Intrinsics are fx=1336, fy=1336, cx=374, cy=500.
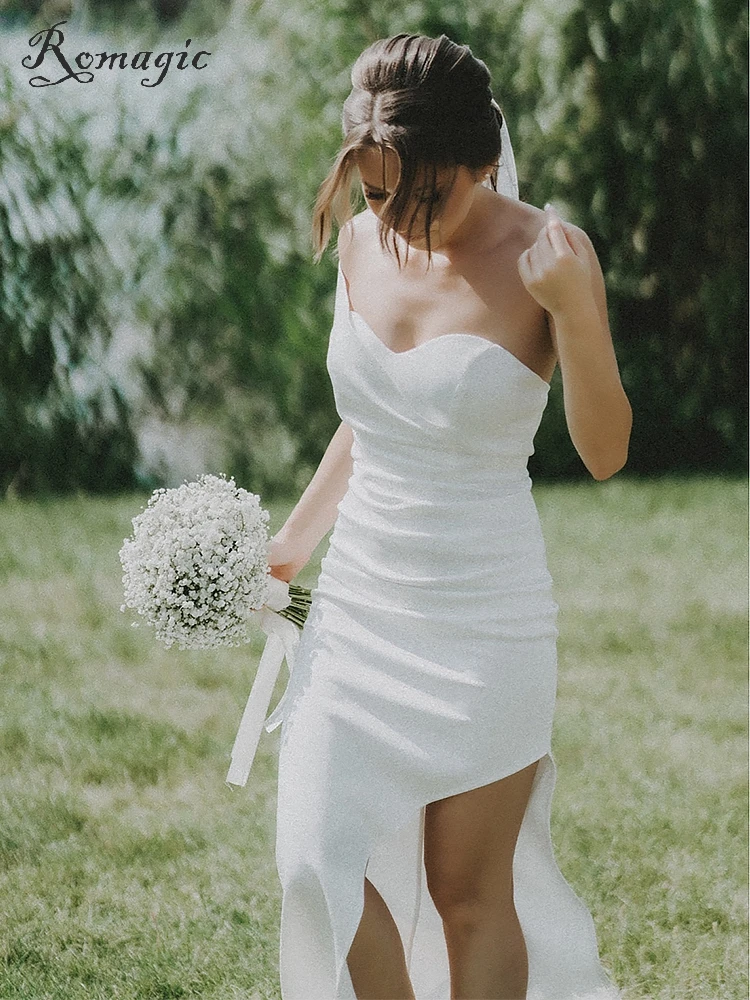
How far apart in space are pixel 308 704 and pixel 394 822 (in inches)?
9.2

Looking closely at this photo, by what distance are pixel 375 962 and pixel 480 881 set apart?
0.21 m

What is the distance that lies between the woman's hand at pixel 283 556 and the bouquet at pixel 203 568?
0.03m

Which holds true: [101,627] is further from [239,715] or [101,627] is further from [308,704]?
[308,704]

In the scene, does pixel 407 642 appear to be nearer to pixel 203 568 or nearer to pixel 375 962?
pixel 203 568

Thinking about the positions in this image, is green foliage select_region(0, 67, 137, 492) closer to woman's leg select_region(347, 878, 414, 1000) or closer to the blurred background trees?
the blurred background trees

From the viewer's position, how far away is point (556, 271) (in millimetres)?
1901

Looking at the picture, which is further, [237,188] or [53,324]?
[237,188]

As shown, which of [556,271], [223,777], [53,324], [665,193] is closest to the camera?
[556,271]

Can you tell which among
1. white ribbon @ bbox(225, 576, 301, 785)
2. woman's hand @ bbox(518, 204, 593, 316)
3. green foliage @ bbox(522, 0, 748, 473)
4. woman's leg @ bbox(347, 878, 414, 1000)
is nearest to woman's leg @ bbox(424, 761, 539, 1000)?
woman's leg @ bbox(347, 878, 414, 1000)

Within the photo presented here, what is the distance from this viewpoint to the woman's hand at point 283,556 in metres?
2.49

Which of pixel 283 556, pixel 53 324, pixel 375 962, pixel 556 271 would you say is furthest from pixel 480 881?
pixel 53 324

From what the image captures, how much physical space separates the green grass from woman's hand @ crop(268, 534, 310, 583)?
3.42 feet

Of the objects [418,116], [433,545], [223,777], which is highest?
[418,116]

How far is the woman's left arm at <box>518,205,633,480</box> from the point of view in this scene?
6.28 feet
